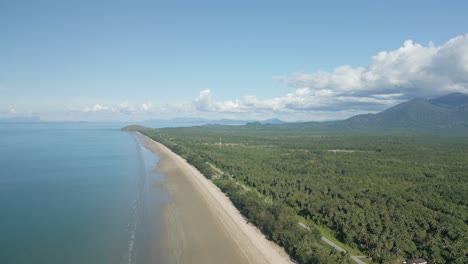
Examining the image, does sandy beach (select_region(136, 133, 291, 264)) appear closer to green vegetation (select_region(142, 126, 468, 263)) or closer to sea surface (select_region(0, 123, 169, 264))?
green vegetation (select_region(142, 126, 468, 263))

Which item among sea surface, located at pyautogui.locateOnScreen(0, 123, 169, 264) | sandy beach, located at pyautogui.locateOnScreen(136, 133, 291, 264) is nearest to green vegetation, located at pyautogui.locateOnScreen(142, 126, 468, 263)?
sandy beach, located at pyautogui.locateOnScreen(136, 133, 291, 264)

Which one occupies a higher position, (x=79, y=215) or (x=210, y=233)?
(x=79, y=215)

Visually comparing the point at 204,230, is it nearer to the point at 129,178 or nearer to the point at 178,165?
the point at 129,178

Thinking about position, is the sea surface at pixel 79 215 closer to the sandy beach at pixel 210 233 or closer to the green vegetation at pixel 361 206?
the sandy beach at pixel 210 233

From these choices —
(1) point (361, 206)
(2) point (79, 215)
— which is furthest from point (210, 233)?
(1) point (361, 206)

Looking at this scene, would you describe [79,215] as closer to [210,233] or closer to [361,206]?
[210,233]

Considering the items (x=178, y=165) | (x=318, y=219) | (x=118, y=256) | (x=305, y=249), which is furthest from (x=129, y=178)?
(x=305, y=249)

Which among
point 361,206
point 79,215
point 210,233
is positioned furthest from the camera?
point 361,206

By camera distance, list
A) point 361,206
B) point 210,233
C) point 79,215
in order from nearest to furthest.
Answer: point 210,233, point 79,215, point 361,206
